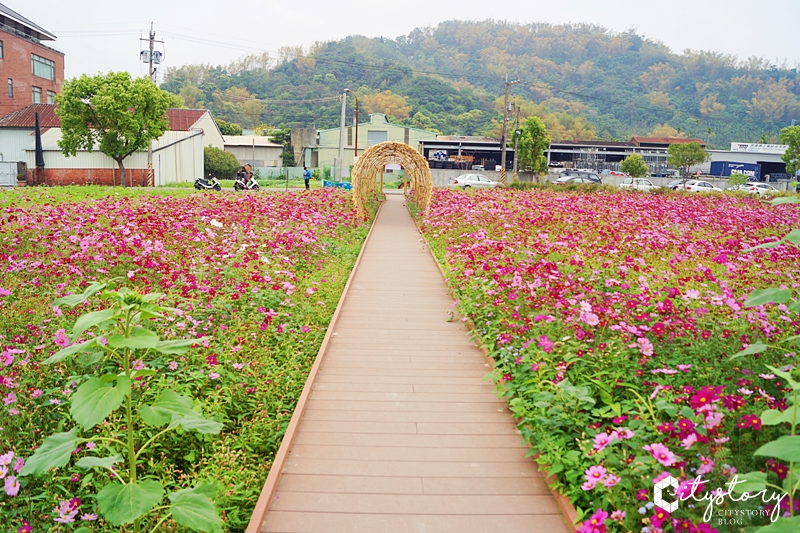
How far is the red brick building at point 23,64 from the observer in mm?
40438

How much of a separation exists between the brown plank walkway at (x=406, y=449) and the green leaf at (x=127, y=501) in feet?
3.92

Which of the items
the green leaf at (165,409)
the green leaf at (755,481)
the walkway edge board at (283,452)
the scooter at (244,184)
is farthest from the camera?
the scooter at (244,184)

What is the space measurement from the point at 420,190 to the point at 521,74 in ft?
289

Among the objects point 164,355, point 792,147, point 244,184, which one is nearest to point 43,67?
point 244,184

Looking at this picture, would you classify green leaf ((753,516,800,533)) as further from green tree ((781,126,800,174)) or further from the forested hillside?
the forested hillside

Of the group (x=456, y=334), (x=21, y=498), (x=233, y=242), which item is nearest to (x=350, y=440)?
(x=21, y=498)

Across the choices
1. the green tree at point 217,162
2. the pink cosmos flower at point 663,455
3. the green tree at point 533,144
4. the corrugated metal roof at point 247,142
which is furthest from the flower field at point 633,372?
the corrugated metal roof at point 247,142

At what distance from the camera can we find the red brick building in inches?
1592

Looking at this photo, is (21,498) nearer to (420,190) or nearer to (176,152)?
(420,190)

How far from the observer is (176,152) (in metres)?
38.1

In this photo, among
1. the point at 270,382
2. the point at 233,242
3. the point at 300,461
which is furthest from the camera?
the point at 233,242

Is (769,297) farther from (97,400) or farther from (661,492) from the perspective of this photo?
(97,400)

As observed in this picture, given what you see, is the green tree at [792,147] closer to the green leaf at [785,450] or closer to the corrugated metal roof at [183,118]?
the corrugated metal roof at [183,118]

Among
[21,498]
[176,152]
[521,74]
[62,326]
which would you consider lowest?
[21,498]
